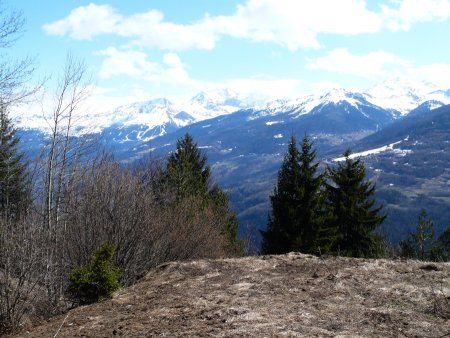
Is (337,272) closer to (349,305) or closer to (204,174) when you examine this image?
(349,305)

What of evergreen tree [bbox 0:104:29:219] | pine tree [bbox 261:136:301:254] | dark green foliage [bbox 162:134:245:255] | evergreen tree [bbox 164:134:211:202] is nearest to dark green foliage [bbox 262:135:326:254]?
pine tree [bbox 261:136:301:254]

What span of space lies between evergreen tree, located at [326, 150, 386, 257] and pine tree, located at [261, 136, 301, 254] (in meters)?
3.06

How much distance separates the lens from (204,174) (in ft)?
136

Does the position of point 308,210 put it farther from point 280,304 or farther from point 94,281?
point 280,304

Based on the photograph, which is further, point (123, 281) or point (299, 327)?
point (123, 281)

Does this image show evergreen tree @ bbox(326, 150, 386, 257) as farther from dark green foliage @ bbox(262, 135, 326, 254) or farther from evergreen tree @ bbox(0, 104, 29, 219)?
evergreen tree @ bbox(0, 104, 29, 219)

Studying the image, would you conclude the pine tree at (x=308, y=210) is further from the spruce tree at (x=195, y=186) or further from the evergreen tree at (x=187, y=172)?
the evergreen tree at (x=187, y=172)

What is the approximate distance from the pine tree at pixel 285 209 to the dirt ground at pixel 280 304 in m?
13.4

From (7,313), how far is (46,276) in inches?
77.4

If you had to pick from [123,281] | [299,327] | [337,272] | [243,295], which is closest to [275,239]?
[123,281]

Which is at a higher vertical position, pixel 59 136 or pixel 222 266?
pixel 59 136

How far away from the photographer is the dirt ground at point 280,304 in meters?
7.03

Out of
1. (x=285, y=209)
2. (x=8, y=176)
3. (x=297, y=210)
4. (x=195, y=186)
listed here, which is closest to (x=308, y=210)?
(x=297, y=210)

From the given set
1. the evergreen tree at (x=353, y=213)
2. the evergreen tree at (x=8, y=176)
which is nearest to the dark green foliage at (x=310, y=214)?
the evergreen tree at (x=353, y=213)
